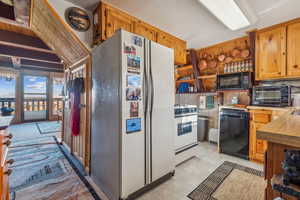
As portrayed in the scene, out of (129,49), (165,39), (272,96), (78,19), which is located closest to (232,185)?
(272,96)

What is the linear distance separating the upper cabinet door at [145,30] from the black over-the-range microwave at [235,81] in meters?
1.91

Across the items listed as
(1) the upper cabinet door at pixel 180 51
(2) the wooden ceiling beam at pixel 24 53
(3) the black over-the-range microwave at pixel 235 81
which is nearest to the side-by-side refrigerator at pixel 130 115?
(1) the upper cabinet door at pixel 180 51

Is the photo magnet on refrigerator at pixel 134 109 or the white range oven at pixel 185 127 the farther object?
the white range oven at pixel 185 127

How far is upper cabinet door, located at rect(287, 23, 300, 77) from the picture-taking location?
2477mm

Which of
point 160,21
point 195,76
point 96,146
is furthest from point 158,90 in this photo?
point 195,76

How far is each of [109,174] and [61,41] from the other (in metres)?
2.32

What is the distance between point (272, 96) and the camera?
8.32 ft

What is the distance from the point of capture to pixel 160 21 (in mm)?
2535

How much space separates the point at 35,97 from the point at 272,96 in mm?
8975

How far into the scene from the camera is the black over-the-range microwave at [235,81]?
9.65 ft

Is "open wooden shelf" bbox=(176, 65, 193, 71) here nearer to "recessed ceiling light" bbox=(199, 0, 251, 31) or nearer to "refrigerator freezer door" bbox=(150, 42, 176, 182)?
"recessed ceiling light" bbox=(199, 0, 251, 31)

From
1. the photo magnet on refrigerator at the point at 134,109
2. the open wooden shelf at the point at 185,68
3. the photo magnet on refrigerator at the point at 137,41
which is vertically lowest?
the photo magnet on refrigerator at the point at 134,109

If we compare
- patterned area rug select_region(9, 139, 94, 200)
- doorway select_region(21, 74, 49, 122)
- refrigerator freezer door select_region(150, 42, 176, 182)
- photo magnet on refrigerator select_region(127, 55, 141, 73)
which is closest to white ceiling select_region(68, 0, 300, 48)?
refrigerator freezer door select_region(150, 42, 176, 182)

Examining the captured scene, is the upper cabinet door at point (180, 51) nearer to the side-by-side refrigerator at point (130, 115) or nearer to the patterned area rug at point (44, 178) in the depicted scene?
the side-by-side refrigerator at point (130, 115)
